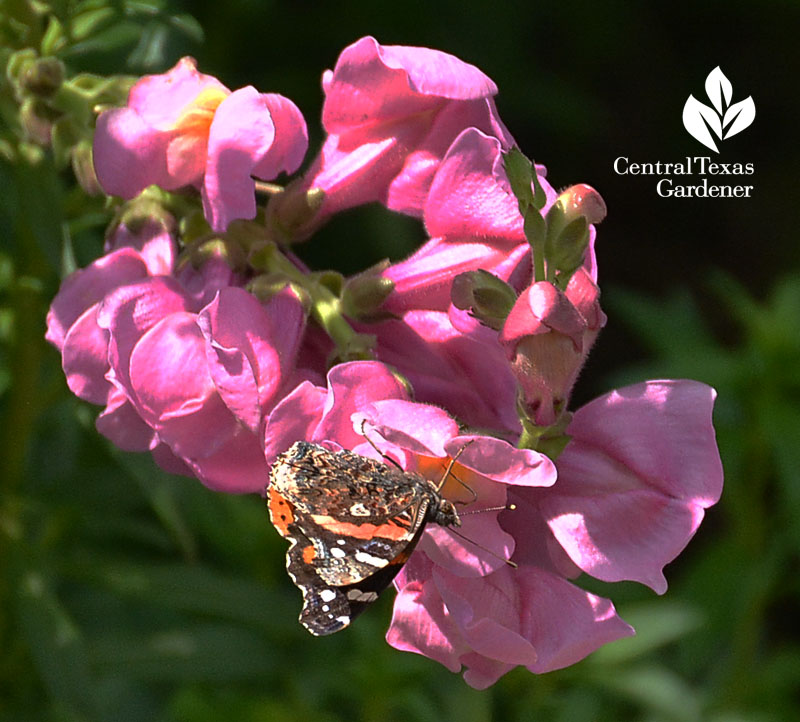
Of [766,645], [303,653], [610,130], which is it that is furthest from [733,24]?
[303,653]

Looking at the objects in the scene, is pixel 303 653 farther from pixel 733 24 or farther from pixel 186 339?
pixel 733 24

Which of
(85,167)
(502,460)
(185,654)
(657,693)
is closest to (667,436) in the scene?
(502,460)

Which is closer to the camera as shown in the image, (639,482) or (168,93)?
(639,482)

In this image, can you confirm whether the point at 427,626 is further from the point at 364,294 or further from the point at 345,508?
the point at 364,294

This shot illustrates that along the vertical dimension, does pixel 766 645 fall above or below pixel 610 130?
below

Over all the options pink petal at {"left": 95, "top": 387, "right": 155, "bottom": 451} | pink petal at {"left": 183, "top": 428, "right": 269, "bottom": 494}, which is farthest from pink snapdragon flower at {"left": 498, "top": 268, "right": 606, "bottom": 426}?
pink petal at {"left": 95, "top": 387, "right": 155, "bottom": 451}

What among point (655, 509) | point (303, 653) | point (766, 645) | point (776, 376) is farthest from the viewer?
point (766, 645)

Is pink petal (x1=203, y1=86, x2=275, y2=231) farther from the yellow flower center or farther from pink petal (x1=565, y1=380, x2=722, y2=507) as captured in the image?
pink petal (x1=565, y1=380, x2=722, y2=507)
